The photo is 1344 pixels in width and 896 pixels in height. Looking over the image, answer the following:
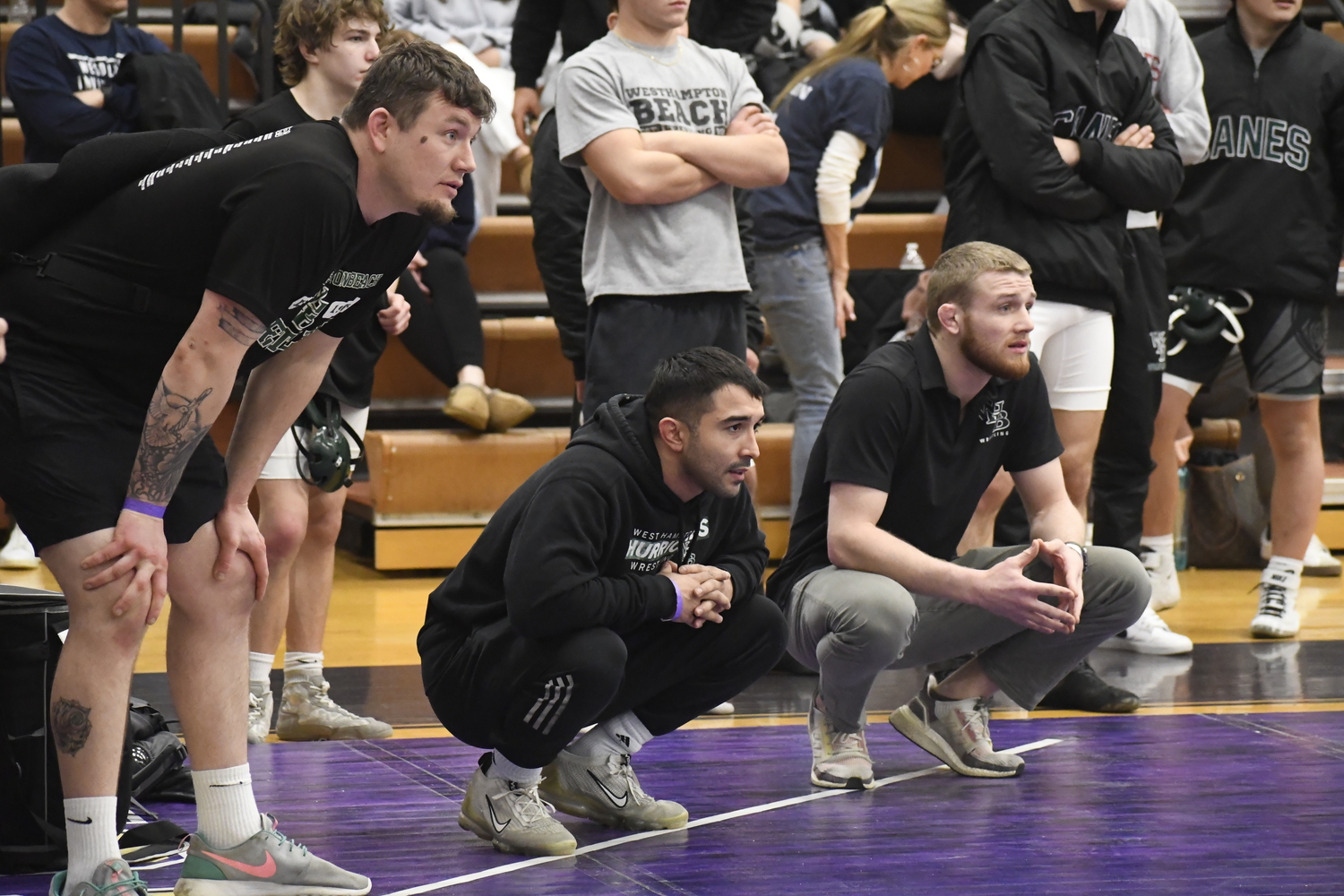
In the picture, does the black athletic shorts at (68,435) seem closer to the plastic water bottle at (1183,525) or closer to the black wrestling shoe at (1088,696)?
the black wrestling shoe at (1088,696)

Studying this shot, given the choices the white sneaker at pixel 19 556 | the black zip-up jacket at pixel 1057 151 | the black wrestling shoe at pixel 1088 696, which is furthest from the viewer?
the white sneaker at pixel 19 556

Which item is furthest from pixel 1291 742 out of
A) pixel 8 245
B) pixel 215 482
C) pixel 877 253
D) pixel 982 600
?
pixel 877 253

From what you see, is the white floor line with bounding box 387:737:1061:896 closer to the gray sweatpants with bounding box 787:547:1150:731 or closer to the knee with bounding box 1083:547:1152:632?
the gray sweatpants with bounding box 787:547:1150:731

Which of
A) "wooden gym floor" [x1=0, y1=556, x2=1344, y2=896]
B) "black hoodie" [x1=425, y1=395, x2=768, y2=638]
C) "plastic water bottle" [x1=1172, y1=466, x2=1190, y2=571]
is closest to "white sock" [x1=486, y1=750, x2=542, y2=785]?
"wooden gym floor" [x1=0, y1=556, x2=1344, y2=896]

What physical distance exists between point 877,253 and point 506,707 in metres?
3.81

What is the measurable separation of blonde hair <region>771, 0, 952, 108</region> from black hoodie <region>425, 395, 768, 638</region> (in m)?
2.05

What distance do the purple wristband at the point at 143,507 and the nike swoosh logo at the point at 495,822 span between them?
2.52ft

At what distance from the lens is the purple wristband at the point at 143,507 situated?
7.25ft

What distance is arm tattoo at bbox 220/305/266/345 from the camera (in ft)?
A: 7.05

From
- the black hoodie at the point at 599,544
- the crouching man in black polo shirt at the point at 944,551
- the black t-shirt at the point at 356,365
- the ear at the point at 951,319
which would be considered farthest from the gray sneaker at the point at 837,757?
the black t-shirt at the point at 356,365

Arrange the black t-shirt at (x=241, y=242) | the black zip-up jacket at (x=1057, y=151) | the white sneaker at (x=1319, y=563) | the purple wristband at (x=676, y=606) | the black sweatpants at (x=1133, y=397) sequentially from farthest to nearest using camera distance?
the white sneaker at (x=1319, y=563) → the black sweatpants at (x=1133, y=397) → the black zip-up jacket at (x=1057, y=151) → the purple wristband at (x=676, y=606) → the black t-shirt at (x=241, y=242)

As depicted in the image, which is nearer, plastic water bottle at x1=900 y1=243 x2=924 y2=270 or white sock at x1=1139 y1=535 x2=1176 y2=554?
white sock at x1=1139 y1=535 x2=1176 y2=554

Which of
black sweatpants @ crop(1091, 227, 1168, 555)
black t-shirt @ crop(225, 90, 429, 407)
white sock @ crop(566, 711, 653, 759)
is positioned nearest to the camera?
white sock @ crop(566, 711, 653, 759)

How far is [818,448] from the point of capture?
10.5 ft
